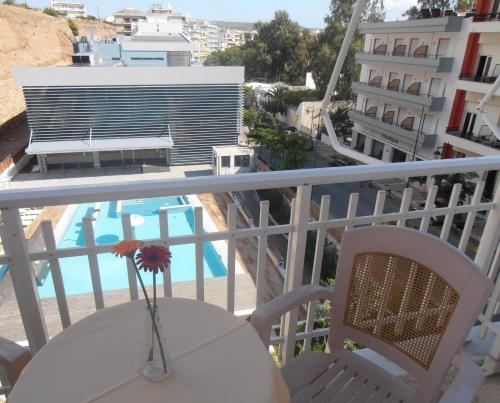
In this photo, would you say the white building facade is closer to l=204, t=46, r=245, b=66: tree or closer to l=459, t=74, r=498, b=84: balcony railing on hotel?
l=459, t=74, r=498, b=84: balcony railing on hotel

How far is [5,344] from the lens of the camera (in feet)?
3.07

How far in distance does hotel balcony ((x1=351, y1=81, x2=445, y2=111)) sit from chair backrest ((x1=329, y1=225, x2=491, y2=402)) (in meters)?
12.7

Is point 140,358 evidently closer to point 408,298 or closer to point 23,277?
point 23,277

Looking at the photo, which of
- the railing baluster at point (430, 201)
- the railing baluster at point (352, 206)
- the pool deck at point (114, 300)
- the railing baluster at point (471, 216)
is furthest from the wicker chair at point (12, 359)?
the pool deck at point (114, 300)

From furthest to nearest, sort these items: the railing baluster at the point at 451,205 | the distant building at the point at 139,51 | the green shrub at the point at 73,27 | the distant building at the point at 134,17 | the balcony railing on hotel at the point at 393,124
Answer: the distant building at the point at 134,17 → the green shrub at the point at 73,27 → the distant building at the point at 139,51 → the balcony railing on hotel at the point at 393,124 → the railing baluster at the point at 451,205

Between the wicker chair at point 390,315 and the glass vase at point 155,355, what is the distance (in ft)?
0.96

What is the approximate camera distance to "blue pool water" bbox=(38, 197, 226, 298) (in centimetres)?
671

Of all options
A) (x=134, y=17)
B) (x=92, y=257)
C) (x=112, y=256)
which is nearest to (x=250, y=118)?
A: (x=112, y=256)

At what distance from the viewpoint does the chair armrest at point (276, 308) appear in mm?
1024

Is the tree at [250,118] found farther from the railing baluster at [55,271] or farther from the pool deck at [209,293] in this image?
the railing baluster at [55,271]

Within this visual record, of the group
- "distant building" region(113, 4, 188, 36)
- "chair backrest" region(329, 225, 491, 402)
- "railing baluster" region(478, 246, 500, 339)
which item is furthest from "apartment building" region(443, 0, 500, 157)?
"distant building" region(113, 4, 188, 36)

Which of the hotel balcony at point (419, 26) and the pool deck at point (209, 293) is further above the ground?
the hotel balcony at point (419, 26)

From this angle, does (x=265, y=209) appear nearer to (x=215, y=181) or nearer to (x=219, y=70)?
(x=215, y=181)

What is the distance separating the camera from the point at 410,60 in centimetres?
1289
